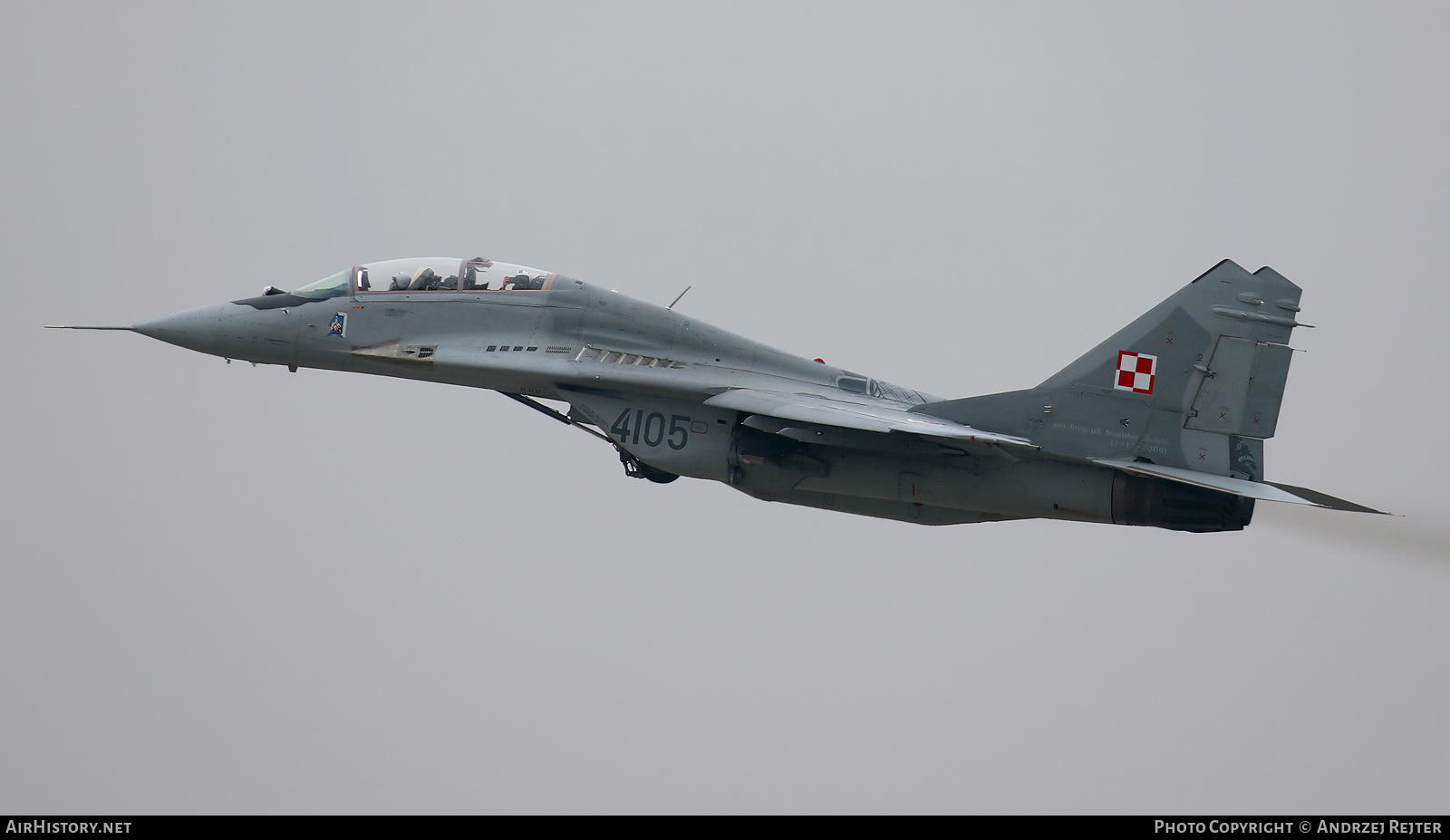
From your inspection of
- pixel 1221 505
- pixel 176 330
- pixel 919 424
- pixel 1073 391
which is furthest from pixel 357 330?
pixel 1221 505

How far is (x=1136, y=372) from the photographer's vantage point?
1659 cm

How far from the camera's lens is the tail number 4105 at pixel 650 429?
17.3 meters

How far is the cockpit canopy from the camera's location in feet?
59.1

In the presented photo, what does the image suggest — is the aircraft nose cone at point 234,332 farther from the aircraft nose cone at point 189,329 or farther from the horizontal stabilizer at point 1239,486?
the horizontal stabilizer at point 1239,486

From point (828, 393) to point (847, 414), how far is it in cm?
122

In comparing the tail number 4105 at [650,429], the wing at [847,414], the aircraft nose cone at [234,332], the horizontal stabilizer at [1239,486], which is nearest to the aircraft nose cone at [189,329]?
the aircraft nose cone at [234,332]

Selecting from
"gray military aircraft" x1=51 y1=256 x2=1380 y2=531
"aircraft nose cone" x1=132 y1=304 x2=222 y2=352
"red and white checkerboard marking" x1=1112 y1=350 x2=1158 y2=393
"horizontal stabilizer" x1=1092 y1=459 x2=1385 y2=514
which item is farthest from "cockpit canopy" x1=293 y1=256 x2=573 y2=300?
"horizontal stabilizer" x1=1092 y1=459 x2=1385 y2=514

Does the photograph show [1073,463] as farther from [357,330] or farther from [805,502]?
[357,330]

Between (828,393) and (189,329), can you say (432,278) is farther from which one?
(828,393)

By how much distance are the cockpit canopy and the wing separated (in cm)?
301

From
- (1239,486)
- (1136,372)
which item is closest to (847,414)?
(1136,372)

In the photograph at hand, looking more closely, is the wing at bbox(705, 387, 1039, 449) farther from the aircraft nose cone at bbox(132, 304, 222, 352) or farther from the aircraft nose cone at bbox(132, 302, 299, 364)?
the aircraft nose cone at bbox(132, 304, 222, 352)

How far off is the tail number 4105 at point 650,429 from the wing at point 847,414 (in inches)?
25.3
